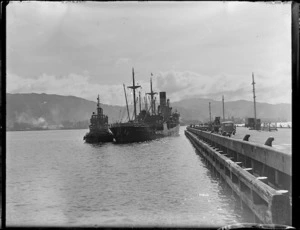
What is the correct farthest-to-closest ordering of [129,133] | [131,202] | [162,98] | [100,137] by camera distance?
[162,98] < [100,137] < [129,133] < [131,202]

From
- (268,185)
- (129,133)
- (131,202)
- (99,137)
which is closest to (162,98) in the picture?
(99,137)

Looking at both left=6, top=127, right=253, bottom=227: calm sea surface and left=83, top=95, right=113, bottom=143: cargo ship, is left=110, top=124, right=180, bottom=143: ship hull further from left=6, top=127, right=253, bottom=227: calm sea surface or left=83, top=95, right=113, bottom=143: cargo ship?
left=6, top=127, right=253, bottom=227: calm sea surface

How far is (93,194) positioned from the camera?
19828 millimetres

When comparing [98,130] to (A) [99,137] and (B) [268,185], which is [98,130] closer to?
(A) [99,137]

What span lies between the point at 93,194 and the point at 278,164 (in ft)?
48.8

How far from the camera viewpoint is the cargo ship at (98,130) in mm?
77375

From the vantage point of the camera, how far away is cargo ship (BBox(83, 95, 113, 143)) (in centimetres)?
7738

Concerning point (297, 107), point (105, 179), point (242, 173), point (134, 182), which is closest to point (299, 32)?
point (297, 107)

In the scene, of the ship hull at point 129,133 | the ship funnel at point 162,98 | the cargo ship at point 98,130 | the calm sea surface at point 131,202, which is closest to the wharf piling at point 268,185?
the calm sea surface at point 131,202

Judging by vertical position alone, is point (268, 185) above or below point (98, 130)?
above

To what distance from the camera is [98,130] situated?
78.1 metres

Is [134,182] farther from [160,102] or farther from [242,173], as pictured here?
A: [160,102]

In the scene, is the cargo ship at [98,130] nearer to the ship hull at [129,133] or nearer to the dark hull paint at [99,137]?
the dark hull paint at [99,137]

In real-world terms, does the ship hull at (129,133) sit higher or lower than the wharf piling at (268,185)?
lower
